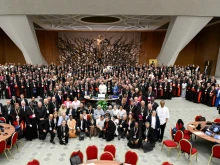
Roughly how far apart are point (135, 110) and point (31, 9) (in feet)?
41.1

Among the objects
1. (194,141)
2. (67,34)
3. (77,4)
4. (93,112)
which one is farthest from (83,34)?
(194,141)

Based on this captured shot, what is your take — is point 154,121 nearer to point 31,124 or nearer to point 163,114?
point 163,114

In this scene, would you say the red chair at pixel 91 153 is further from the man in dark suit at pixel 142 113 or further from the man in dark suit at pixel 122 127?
the man in dark suit at pixel 142 113

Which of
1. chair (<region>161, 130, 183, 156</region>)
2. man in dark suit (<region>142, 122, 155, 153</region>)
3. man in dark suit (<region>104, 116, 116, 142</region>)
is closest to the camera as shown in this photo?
chair (<region>161, 130, 183, 156</region>)

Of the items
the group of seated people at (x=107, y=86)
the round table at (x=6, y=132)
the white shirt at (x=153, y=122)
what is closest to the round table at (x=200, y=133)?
the white shirt at (x=153, y=122)

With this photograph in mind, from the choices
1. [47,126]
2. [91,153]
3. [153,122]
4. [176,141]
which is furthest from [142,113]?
[47,126]

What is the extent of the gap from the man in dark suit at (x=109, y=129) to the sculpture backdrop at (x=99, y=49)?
56.7 ft

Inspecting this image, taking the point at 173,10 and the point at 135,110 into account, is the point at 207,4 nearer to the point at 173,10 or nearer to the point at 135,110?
the point at 173,10

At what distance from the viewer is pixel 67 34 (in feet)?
92.4

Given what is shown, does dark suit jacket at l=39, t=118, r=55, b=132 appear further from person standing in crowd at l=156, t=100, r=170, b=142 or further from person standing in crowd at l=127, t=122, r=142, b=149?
person standing in crowd at l=156, t=100, r=170, b=142

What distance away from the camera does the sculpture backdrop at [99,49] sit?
81.0 feet

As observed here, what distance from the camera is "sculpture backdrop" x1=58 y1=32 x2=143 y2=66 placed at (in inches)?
973

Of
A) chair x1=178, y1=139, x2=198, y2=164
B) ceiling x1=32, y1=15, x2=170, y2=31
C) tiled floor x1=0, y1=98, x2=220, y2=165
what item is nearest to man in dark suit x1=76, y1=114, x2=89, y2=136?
tiled floor x1=0, y1=98, x2=220, y2=165

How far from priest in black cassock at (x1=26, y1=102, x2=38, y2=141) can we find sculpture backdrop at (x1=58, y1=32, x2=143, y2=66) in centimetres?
1738
